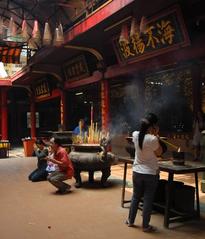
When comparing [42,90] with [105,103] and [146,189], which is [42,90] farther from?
[146,189]

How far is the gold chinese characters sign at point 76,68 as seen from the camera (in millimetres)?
12086

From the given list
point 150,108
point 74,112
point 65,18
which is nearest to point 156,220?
point 150,108

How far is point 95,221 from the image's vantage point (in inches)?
198

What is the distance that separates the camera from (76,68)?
12.6 metres

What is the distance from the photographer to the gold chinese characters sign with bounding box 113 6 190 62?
275 inches

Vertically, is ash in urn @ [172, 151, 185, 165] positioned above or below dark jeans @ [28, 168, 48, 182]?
above

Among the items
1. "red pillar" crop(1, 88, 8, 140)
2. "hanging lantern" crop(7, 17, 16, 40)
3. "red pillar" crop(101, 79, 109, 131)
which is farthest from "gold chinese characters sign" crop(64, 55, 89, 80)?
"red pillar" crop(1, 88, 8, 140)

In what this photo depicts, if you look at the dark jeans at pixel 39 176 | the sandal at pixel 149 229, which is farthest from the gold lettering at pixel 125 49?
the sandal at pixel 149 229

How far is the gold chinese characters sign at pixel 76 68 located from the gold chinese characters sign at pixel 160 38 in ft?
10.4

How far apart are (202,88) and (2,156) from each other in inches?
374

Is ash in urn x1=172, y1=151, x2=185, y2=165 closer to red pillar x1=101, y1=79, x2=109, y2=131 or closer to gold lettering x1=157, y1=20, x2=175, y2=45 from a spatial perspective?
gold lettering x1=157, y1=20, x2=175, y2=45

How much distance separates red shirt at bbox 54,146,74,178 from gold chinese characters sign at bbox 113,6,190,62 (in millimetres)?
3057

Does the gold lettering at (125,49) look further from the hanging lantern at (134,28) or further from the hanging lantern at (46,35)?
the hanging lantern at (46,35)

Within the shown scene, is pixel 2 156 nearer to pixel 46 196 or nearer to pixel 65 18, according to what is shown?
pixel 65 18
